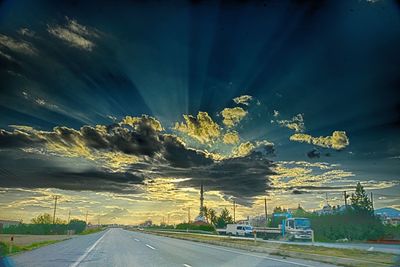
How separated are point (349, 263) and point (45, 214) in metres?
168

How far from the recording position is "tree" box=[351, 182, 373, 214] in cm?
7601

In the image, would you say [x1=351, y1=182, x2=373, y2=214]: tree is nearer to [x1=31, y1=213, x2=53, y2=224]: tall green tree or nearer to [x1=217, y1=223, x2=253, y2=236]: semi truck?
[x1=217, y1=223, x2=253, y2=236]: semi truck

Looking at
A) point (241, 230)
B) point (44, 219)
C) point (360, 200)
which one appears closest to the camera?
point (241, 230)

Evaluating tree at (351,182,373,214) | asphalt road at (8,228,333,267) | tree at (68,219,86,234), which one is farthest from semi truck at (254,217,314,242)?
tree at (68,219,86,234)

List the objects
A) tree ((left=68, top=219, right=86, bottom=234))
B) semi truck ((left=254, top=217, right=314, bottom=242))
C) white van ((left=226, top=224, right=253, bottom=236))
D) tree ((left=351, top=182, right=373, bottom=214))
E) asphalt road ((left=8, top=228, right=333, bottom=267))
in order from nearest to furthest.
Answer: asphalt road ((left=8, top=228, right=333, bottom=267)) → semi truck ((left=254, top=217, right=314, bottom=242)) → white van ((left=226, top=224, right=253, bottom=236)) → tree ((left=351, top=182, right=373, bottom=214)) → tree ((left=68, top=219, right=86, bottom=234))

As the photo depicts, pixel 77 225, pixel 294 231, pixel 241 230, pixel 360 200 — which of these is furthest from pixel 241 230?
pixel 77 225

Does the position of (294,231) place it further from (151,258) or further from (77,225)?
(77,225)

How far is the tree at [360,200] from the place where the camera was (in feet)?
249

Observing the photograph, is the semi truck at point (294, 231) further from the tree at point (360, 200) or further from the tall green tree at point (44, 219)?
the tall green tree at point (44, 219)

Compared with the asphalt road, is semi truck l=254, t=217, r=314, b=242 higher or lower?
higher

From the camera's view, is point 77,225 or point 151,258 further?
point 77,225

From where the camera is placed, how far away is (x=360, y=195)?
8006cm

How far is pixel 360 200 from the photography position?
79.3 m

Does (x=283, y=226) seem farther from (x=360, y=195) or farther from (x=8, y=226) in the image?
(x=8, y=226)
